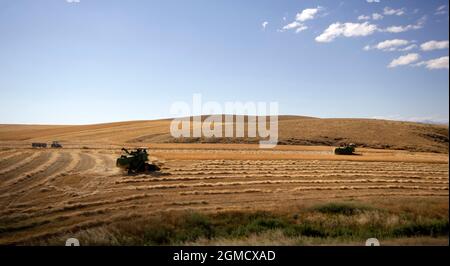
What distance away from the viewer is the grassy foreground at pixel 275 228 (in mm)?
11211

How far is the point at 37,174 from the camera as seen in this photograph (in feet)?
84.3

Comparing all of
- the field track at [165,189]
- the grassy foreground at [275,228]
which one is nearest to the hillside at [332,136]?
the field track at [165,189]

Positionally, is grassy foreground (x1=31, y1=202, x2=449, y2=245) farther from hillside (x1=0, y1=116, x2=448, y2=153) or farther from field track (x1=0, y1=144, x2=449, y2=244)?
hillside (x1=0, y1=116, x2=448, y2=153)

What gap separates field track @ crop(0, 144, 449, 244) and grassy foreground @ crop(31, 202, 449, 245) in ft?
7.86

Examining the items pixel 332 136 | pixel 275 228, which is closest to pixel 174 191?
pixel 275 228

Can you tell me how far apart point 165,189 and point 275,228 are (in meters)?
11.3

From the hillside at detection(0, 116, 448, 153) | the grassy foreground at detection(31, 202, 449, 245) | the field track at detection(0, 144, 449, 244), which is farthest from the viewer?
the hillside at detection(0, 116, 448, 153)

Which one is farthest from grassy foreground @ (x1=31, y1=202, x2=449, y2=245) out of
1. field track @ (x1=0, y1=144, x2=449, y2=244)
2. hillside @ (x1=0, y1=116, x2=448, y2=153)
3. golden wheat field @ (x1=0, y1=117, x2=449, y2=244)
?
hillside @ (x1=0, y1=116, x2=448, y2=153)

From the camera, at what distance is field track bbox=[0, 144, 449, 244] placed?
51.0 feet

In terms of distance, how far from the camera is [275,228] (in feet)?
42.7

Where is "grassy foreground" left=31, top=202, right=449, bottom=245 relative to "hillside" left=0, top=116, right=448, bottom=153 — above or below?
below

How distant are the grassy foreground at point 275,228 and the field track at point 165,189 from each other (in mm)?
2396

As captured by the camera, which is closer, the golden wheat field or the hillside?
the golden wheat field
